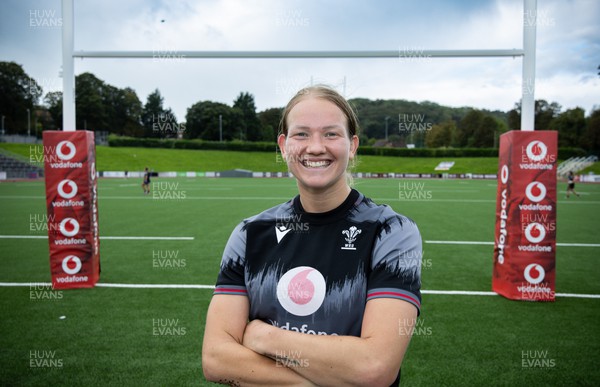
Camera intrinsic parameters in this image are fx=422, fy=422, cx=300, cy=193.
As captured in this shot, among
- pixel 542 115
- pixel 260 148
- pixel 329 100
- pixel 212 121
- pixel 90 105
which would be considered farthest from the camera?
pixel 542 115

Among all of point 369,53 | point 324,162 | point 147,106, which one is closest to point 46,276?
point 369,53

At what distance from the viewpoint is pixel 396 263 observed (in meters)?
1.93

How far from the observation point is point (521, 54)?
19.4ft

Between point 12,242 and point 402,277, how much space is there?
36.5 ft

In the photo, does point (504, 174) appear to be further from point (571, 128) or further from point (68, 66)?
point (571, 128)

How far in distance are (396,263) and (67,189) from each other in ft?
19.9

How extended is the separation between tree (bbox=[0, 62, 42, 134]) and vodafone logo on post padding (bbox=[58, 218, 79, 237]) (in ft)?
188

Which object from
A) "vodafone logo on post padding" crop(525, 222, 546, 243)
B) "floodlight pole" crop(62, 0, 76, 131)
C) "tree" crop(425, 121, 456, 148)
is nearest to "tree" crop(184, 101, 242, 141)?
"tree" crop(425, 121, 456, 148)

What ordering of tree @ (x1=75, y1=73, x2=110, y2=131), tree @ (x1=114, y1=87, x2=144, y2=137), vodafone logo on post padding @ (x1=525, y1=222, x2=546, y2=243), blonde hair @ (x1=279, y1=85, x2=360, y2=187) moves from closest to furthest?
blonde hair @ (x1=279, y1=85, x2=360, y2=187)
vodafone logo on post padding @ (x1=525, y1=222, x2=546, y2=243)
tree @ (x1=75, y1=73, x2=110, y2=131)
tree @ (x1=114, y1=87, x2=144, y2=137)

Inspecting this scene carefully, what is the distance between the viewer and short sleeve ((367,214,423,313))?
74.6 inches

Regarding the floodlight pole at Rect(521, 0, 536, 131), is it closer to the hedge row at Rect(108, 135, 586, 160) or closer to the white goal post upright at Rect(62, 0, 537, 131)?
the white goal post upright at Rect(62, 0, 537, 131)

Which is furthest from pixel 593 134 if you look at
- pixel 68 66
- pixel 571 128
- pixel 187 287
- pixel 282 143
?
pixel 282 143

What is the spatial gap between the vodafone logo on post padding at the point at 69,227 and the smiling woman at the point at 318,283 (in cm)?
539

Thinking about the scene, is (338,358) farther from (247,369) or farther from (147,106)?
(147,106)
